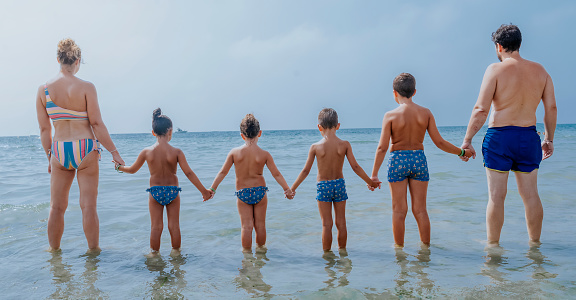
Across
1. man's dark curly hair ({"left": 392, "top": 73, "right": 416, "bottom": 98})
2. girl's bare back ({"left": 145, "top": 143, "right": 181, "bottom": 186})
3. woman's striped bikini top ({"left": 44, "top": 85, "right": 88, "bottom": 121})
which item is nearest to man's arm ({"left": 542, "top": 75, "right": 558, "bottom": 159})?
man's dark curly hair ({"left": 392, "top": 73, "right": 416, "bottom": 98})

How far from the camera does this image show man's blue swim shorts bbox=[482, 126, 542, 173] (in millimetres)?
4449

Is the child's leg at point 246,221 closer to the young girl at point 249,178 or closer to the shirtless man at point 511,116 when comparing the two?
the young girl at point 249,178

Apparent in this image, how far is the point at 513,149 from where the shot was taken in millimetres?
4457

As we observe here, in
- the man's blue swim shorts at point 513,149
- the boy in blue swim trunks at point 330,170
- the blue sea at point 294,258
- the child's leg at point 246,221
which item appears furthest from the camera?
the child's leg at point 246,221

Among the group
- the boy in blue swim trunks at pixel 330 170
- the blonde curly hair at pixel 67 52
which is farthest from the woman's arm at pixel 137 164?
the boy in blue swim trunks at pixel 330 170

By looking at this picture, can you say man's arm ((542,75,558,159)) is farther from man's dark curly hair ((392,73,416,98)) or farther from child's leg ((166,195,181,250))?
child's leg ((166,195,181,250))

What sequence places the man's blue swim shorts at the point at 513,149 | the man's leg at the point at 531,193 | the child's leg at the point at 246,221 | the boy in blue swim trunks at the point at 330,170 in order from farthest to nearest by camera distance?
the child's leg at the point at 246,221 < the boy in blue swim trunks at the point at 330,170 < the man's leg at the point at 531,193 < the man's blue swim shorts at the point at 513,149

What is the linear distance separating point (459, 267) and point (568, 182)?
23.8 feet

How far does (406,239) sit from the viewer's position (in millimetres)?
5359

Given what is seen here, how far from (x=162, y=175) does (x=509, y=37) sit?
13.7 feet

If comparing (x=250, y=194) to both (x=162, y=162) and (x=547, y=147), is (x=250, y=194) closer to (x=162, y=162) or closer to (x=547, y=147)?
(x=162, y=162)

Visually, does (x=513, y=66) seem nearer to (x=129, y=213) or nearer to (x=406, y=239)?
(x=406, y=239)

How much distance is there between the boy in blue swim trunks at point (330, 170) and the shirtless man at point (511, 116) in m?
1.32

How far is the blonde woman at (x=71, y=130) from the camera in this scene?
14.9 ft
